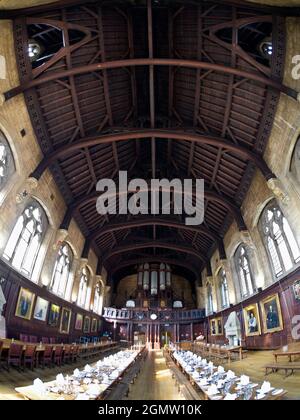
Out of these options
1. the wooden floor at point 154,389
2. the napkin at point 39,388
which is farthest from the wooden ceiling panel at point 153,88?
the napkin at point 39,388

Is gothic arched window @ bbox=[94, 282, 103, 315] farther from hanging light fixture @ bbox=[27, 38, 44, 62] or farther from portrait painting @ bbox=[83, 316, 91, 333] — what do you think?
hanging light fixture @ bbox=[27, 38, 44, 62]

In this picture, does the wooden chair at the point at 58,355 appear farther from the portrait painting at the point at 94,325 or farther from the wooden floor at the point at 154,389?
the portrait painting at the point at 94,325

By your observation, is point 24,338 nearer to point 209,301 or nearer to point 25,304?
point 25,304

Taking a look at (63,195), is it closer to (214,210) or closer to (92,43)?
(92,43)

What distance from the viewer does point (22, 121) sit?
43.5 ft

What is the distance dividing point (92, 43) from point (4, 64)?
14.7ft

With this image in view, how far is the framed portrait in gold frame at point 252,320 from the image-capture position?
54.5 feet

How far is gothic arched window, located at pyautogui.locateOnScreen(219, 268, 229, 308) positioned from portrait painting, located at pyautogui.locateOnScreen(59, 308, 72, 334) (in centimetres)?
1351

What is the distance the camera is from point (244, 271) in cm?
1986

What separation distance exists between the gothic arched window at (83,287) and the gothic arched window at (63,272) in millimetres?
2598

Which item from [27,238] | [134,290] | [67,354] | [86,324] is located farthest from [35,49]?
[134,290]

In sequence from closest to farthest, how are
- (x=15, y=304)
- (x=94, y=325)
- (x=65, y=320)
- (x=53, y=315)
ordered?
(x=15, y=304)
(x=53, y=315)
(x=65, y=320)
(x=94, y=325)

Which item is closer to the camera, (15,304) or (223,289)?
(15,304)

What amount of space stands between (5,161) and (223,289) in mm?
20805
